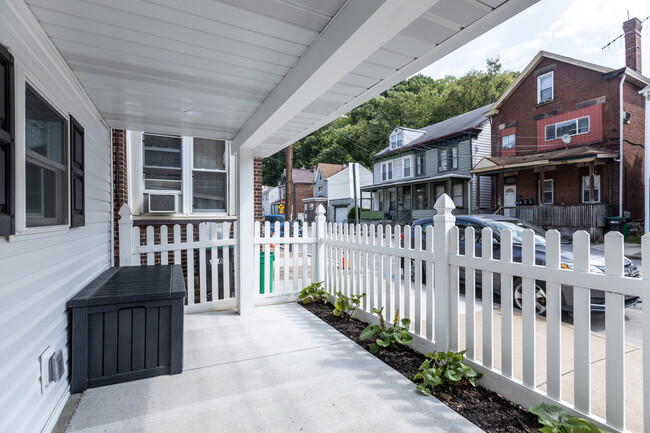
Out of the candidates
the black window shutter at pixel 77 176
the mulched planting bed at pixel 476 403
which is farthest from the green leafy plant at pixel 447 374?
the black window shutter at pixel 77 176

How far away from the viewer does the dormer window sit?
23.1 meters

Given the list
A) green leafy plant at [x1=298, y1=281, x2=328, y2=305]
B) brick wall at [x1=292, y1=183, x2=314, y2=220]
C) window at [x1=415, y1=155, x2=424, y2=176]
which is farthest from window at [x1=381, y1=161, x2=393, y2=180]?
green leafy plant at [x1=298, y1=281, x2=328, y2=305]

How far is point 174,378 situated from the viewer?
258cm

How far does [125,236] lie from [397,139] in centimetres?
2162

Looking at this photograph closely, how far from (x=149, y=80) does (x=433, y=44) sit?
84.9 inches

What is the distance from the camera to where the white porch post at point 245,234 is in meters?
4.13

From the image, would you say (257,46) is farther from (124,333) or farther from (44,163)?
(124,333)

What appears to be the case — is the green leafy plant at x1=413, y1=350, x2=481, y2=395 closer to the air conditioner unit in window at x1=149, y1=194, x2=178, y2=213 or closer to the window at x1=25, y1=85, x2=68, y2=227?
the window at x1=25, y1=85, x2=68, y2=227

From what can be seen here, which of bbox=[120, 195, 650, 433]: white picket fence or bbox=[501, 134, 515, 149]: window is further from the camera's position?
bbox=[501, 134, 515, 149]: window

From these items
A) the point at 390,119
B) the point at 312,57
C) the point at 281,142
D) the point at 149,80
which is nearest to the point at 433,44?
the point at 312,57

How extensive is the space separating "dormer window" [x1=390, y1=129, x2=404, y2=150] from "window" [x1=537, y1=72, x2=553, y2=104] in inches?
344

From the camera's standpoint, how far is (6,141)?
142 centimetres

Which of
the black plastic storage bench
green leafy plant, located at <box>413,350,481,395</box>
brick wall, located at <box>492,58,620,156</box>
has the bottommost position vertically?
green leafy plant, located at <box>413,350,481,395</box>

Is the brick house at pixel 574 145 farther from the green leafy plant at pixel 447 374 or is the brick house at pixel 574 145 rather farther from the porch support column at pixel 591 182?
the green leafy plant at pixel 447 374
